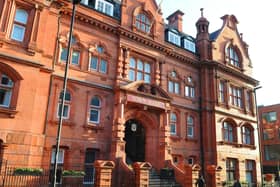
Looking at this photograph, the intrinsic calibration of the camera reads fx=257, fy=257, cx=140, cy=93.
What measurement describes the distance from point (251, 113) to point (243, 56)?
23.5ft

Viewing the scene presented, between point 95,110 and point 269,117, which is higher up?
point 269,117

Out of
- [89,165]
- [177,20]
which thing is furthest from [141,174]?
[177,20]

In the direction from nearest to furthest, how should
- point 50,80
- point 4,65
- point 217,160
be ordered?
1. point 4,65
2. point 50,80
3. point 217,160

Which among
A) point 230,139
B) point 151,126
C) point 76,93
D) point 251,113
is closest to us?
point 76,93

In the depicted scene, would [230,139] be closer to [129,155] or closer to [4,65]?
[129,155]

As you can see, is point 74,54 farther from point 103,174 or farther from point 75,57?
point 103,174

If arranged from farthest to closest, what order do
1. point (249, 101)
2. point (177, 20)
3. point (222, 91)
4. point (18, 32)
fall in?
point (177, 20)
point (249, 101)
point (222, 91)
point (18, 32)

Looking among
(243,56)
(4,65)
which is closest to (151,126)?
(4,65)

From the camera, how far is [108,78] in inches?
803

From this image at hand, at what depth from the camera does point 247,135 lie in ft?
97.8

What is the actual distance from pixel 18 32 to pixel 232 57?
2395 cm

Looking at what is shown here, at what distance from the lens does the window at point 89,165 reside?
58.9 ft

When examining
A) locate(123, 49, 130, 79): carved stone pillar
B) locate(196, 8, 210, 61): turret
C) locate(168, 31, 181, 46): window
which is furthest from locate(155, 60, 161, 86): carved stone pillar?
locate(196, 8, 210, 61): turret

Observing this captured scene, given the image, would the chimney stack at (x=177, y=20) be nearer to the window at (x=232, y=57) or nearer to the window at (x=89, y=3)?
the window at (x=232, y=57)
